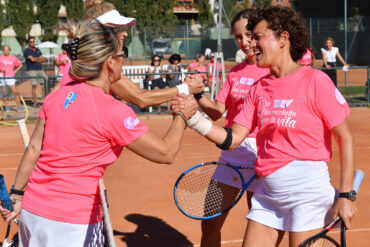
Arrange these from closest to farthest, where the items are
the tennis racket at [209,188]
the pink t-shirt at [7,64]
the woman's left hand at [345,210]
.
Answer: the woman's left hand at [345,210], the tennis racket at [209,188], the pink t-shirt at [7,64]

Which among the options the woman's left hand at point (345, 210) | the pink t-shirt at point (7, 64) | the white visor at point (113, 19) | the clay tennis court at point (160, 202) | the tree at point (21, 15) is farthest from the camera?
the tree at point (21, 15)

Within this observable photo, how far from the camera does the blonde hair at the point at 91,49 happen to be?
9.45 feet

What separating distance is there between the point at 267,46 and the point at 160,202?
4141mm

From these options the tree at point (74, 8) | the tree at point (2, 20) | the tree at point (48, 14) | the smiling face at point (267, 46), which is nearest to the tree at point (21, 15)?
the tree at point (2, 20)

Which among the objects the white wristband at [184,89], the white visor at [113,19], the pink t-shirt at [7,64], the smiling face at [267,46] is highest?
the white visor at [113,19]

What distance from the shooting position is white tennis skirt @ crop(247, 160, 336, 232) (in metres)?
3.24

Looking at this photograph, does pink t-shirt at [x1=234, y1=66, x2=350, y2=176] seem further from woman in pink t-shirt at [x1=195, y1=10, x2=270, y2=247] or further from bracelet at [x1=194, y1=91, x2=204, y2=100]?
bracelet at [x1=194, y1=91, x2=204, y2=100]

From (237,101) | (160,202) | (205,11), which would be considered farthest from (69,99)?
(205,11)

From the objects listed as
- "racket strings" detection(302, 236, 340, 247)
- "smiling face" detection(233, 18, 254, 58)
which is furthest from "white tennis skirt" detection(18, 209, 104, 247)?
"smiling face" detection(233, 18, 254, 58)

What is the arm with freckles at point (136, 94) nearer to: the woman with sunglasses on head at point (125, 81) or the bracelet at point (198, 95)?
the woman with sunglasses on head at point (125, 81)

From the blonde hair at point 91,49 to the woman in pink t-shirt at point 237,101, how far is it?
1731 mm

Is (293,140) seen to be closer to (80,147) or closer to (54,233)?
(80,147)

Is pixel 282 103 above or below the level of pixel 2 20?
below

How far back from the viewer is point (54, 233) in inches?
113
